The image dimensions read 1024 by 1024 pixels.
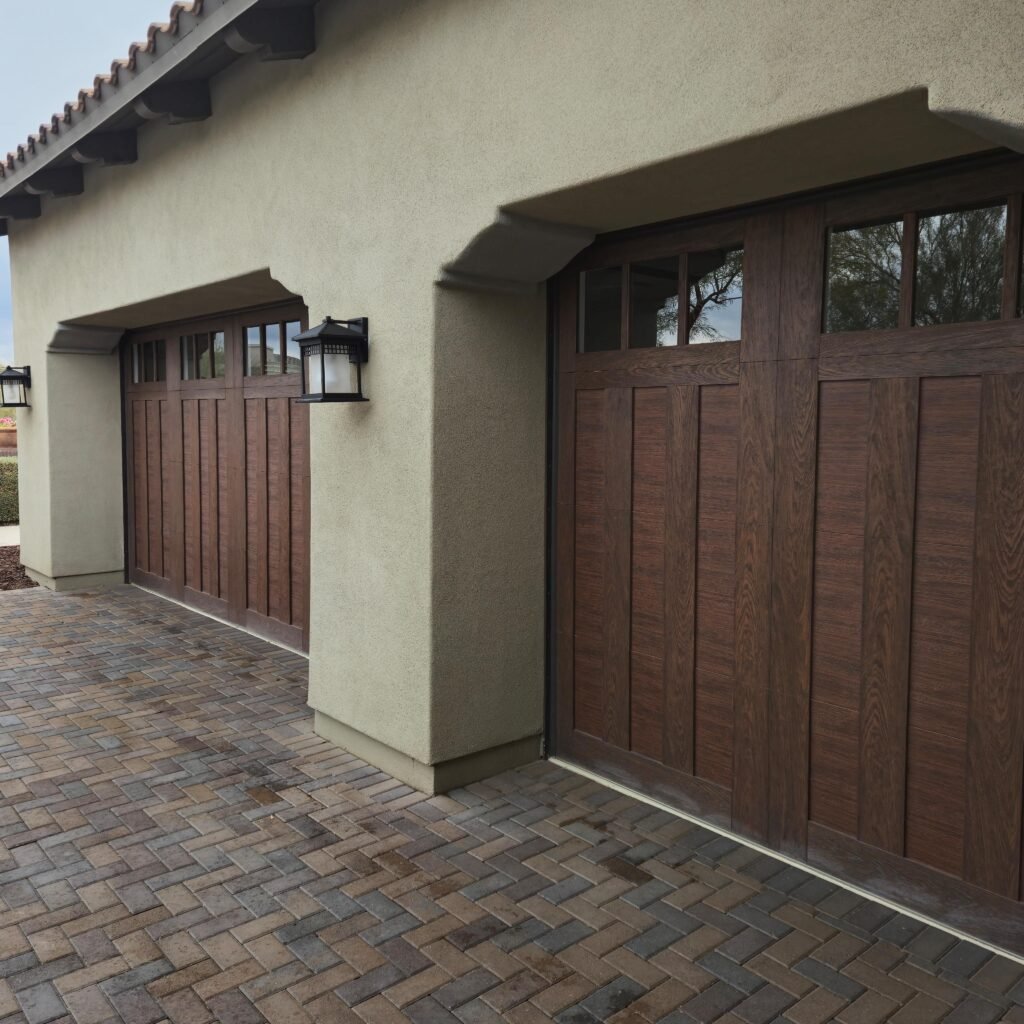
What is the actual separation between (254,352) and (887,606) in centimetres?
596

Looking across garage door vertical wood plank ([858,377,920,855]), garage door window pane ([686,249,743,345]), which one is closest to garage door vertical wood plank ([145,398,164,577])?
garage door window pane ([686,249,743,345])

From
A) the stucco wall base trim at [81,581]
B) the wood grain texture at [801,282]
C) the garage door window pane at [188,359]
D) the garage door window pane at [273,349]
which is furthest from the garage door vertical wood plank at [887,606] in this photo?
the stucco wall base trim at [81,581]

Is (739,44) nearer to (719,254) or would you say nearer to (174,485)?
(719,254)

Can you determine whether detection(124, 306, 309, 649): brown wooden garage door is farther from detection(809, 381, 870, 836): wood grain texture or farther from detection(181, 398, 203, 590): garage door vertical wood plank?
detection(809, 381, 870, 836): wood grain texture

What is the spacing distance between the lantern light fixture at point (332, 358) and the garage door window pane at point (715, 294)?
1.80 m

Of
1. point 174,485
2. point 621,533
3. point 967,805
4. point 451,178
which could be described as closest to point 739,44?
point 451,178

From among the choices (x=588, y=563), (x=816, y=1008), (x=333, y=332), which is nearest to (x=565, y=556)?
(x=588, y=563)

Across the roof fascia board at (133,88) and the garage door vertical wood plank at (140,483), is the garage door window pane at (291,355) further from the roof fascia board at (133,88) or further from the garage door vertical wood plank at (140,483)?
the garage door vertical wood plank at (140,483)

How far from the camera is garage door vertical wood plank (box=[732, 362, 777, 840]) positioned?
403cm

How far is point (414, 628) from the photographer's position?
4.81 meters

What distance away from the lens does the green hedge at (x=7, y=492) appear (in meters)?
15.8

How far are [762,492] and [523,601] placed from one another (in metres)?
1.58

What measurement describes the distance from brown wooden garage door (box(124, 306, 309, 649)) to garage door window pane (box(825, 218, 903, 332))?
180 inches

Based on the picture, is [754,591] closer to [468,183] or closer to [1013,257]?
[1013,257]
